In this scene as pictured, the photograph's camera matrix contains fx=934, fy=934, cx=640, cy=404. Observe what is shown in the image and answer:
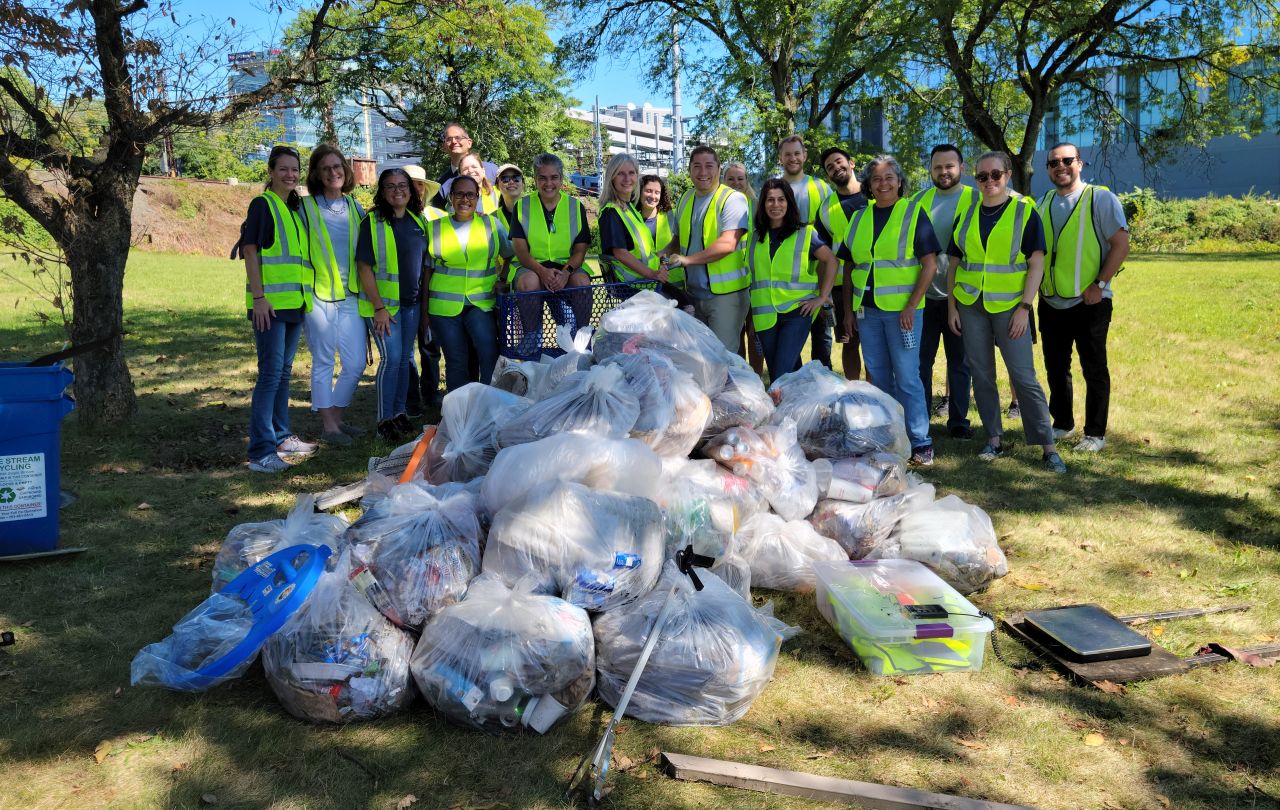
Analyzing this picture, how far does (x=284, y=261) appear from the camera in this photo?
5.39 meters

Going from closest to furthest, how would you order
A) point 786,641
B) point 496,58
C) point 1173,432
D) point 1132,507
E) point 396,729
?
point 396,729
point 786,641
point 1132,507
point 1173,432
point 496,58

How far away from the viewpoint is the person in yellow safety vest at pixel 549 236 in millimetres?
5625

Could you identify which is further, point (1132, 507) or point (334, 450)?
point (334, 450)

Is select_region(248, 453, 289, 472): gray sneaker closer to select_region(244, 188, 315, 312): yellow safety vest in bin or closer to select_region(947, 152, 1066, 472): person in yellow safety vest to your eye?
select_region(244, 188, 315, 312): yellow safety vest in bin

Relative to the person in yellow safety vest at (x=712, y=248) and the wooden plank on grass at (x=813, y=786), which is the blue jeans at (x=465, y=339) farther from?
the wooden plank on grass at (x=813, y=786)

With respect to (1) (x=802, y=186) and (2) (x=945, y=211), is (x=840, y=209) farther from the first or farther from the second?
(2) (x=945, y=211)

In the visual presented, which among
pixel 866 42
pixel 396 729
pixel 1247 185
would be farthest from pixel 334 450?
pixel 1247 185

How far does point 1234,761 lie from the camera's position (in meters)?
2.67

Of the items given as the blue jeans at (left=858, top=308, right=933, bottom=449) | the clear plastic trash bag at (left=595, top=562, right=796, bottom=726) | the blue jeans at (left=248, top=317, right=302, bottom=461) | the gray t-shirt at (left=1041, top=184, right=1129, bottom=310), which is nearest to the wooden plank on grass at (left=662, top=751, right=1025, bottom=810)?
the clear plastic trash bag at (left=595, top=562, right=796, bottom=726)

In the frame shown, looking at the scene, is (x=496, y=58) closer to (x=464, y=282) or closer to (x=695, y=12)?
(x=695, y=12)

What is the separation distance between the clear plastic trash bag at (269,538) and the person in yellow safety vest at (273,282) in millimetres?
1970

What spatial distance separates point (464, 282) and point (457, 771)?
11.7ft

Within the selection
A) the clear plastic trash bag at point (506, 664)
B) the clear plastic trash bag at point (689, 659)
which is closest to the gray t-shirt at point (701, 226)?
the clear plastic trash bag at point (689, 659)

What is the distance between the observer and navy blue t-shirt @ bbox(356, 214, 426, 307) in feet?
18.5
